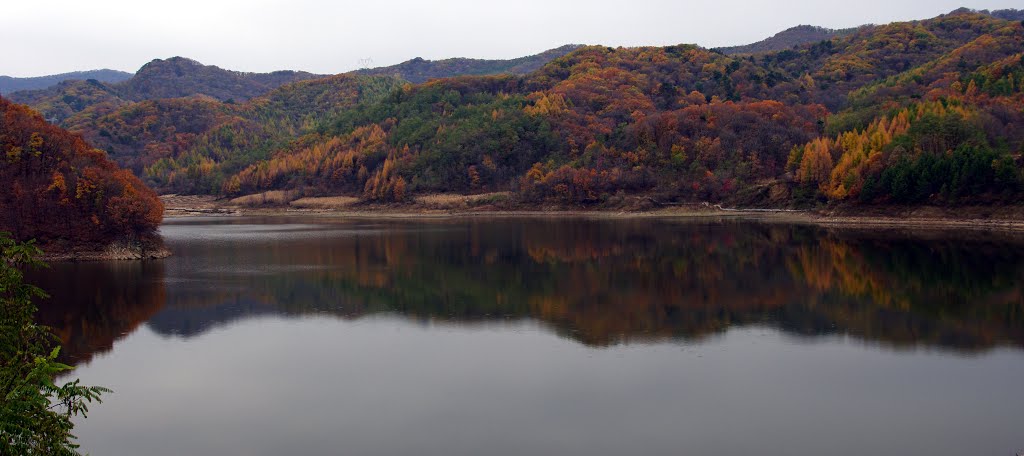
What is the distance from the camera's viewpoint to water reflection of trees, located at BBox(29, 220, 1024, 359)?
2864 cm

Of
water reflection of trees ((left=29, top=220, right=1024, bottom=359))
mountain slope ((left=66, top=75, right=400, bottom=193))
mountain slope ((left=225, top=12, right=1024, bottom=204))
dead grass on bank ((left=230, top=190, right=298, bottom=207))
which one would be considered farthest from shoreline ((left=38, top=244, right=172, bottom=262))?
mountain slope ((left=66, top=75, right=400, bottom=193))

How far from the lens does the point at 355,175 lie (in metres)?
138

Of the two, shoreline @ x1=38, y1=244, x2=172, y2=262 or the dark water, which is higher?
shoreline @ x1=38, y1=244, x2=172, y2=262

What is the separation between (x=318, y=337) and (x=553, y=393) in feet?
37.2

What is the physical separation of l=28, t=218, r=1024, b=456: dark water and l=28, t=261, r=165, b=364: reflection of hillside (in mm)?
217

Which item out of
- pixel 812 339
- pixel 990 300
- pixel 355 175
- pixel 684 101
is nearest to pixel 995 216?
pixel 990 300

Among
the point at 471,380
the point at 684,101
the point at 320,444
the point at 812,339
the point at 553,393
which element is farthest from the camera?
the point at 684,101

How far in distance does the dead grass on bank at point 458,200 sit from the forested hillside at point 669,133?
8.50 ft

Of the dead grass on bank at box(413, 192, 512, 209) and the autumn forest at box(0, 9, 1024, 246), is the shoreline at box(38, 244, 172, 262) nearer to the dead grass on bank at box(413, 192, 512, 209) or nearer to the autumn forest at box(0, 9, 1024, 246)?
the autumn forest at box(0, 9, 1024, 246)

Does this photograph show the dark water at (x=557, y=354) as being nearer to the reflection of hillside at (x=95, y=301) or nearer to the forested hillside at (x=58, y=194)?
the reflection of hillside at (x=95, y=301)

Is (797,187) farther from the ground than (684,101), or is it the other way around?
(684,101)

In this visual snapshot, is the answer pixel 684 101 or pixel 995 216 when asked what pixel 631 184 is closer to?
pixel 684 101

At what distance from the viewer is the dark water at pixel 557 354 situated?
17.3 metres

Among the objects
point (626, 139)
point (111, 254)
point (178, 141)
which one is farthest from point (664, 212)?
point (178, 141)
